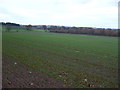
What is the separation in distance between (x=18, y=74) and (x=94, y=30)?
336 feet

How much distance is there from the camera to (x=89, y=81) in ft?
28.9

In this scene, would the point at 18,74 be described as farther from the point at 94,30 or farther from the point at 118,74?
the point at 94,30

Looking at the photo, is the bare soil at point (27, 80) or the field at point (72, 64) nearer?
the bare soil at point (27, 80)

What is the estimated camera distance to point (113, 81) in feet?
30.3

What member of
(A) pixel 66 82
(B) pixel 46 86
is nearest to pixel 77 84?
(A) pixel 66 82

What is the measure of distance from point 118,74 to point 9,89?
24.5 ft

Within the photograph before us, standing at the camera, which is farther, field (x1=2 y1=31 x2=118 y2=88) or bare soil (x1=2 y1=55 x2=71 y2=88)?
field (x1=2 y1=31 x2=118 y2=88)

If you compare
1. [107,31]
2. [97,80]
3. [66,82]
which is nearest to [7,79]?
[66,82]

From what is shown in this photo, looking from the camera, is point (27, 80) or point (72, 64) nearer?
point (27, 80)

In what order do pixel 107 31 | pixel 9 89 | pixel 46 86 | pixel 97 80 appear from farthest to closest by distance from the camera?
pixel 107 31 → pixel 97 80 → pixel 46 86 → pixel 9 89

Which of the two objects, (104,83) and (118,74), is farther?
(118,74)

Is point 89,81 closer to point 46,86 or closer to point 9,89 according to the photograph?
point 46,86

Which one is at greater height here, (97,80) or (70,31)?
(70,31)

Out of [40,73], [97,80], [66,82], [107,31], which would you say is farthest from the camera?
[107,31]
